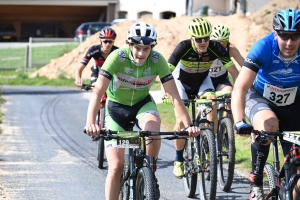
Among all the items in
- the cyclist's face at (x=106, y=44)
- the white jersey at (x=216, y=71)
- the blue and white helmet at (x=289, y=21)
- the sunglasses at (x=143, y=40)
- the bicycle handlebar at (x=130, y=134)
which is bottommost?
the bicycle handlebar at (x=130, y=134)

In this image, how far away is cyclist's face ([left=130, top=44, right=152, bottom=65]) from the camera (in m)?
6.95

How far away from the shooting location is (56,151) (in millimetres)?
12297

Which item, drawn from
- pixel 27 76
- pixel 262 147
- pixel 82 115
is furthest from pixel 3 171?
pixel 27 76

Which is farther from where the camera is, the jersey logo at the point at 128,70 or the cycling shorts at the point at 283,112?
the jersey logo at the point at 128,70

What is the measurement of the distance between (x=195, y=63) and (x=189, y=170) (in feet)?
4.92

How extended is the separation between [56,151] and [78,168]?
1576 millimetres

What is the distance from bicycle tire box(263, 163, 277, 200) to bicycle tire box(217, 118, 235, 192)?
7.43ft

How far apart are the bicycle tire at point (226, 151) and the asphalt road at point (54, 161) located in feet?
0.51

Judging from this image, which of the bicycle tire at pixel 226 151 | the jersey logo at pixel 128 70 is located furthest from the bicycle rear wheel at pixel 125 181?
the bicycle tire at pixel 226 151

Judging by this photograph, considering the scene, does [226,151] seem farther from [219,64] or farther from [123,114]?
[123,114]

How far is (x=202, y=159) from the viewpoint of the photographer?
28.2 ft

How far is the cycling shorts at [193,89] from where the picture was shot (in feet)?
31.9

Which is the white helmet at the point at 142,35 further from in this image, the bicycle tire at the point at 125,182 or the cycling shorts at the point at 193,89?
the cycling shorts at the point at 193,89

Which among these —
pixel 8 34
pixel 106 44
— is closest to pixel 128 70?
pixel 106 44
